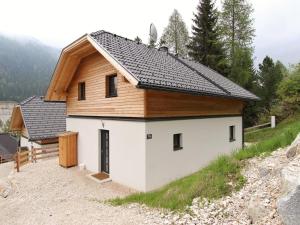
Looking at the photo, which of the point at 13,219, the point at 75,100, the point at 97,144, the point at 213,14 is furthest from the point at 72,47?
the point at 213,14

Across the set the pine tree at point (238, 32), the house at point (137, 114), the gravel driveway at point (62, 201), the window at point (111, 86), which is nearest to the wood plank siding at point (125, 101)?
the house at point (137, 114)

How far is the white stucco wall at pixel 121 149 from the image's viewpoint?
361 inches

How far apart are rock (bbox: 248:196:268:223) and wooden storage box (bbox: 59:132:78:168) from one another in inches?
410

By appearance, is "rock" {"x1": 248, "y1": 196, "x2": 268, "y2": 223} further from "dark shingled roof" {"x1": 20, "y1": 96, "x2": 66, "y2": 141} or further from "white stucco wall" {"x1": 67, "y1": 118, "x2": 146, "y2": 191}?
"dark shingled roof" {"x1": 20, "y1": 96, "x2": 66, "y2": 141}

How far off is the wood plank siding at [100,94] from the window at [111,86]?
0.51 ft

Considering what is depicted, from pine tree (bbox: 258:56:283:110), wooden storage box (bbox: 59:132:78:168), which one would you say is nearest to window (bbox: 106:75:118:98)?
wooden storage box (bbox: 59:132:78:168)

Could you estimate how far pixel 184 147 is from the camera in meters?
10.5

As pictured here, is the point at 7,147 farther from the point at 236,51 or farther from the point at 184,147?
the point at 184,147

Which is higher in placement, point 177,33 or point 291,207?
point 177,33

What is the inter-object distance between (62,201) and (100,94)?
15.8 feet

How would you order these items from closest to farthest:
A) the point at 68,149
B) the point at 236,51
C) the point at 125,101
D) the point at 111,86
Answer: the point at 125,101 → the point at 111,86 → the point at 68,149 → the point at 236,51

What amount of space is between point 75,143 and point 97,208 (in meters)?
6.80

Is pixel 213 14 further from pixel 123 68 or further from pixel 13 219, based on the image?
pixel 13 219

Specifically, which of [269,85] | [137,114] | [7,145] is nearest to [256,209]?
[137,114]
